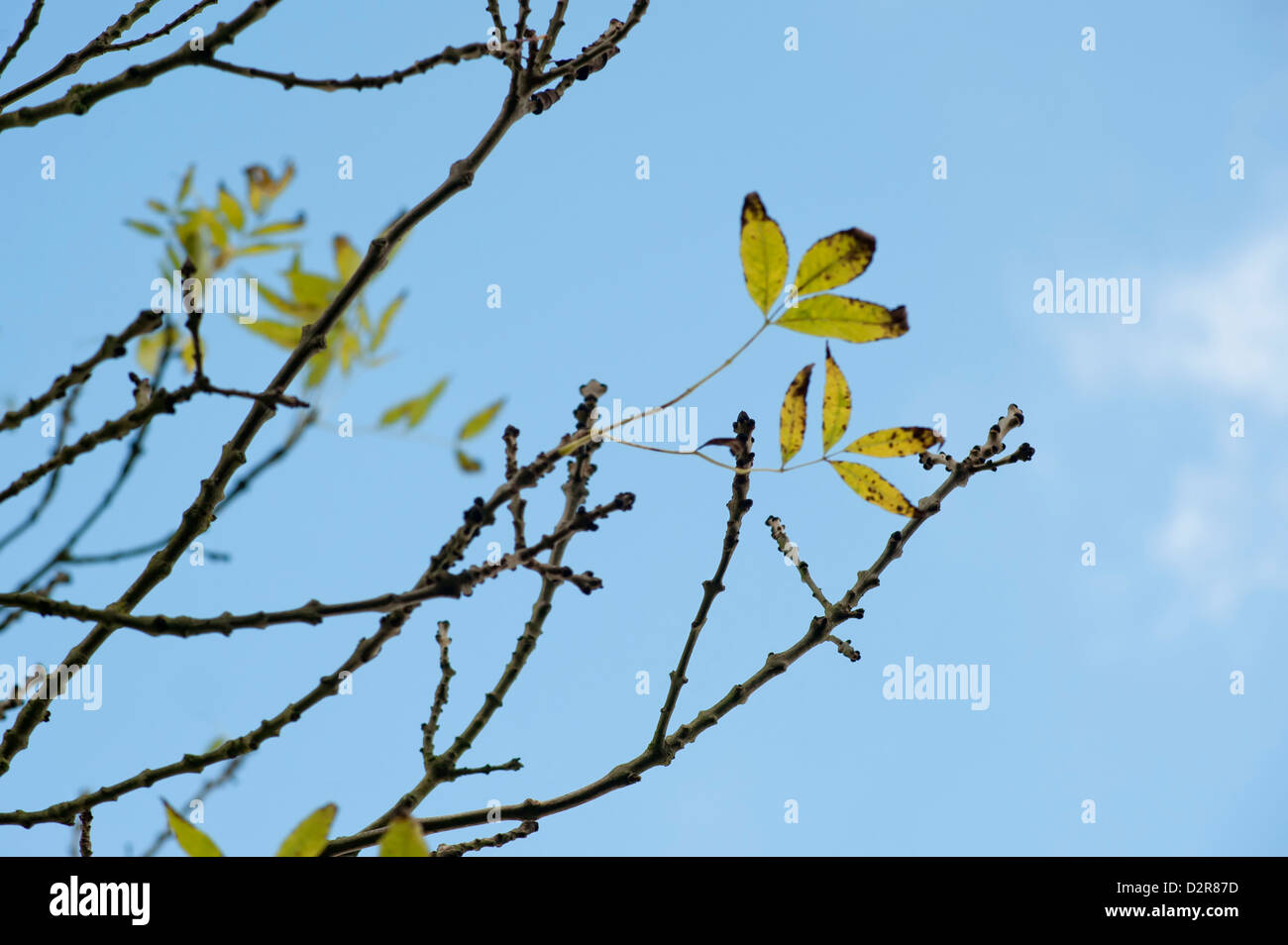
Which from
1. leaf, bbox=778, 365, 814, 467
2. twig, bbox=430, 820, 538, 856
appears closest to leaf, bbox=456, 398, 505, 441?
leaf, bbox=778, 365, 814, 467

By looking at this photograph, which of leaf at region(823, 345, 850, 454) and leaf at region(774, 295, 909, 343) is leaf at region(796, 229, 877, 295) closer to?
leaf at region(774, 295, 909, 343)

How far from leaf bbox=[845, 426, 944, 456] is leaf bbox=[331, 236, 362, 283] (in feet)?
2.45

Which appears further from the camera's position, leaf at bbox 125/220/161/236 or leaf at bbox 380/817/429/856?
leaf at bbox 125/220/161/236

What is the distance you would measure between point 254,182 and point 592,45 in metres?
0.61

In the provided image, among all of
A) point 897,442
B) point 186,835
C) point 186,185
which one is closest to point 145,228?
point 186,185

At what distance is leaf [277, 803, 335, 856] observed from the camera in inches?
35.8

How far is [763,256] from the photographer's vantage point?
100 centimetres

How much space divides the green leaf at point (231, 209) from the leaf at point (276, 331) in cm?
18

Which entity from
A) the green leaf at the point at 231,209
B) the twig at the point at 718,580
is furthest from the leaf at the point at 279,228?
the twig at the point at 718,580

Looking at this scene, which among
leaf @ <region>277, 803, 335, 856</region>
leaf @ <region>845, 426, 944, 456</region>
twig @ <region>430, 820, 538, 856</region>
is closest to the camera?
leaf @ <region>277, 803, 335, 856</region>
